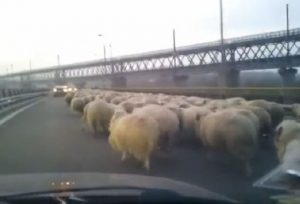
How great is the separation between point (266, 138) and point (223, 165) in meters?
3.17

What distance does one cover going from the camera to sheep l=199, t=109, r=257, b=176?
10.7 meters

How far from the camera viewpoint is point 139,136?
11.1 m

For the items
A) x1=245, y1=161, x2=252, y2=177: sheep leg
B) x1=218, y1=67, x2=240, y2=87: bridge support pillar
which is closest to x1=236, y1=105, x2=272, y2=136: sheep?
x1=245, y1=161, x2=252, y2=177: sheep leg

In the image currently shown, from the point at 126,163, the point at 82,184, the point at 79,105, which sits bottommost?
the point at 126,163

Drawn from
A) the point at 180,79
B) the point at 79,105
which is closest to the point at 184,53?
the point at 180,79

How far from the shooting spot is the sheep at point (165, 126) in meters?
12.6

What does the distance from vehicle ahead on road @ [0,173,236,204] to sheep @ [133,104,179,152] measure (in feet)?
25.7

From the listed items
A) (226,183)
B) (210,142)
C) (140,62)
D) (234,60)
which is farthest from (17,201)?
(140,62)

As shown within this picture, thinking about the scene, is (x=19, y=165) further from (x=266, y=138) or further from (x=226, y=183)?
(x=266, y=138)

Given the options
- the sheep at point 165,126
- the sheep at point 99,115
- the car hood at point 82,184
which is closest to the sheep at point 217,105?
the sheep at point 165,126

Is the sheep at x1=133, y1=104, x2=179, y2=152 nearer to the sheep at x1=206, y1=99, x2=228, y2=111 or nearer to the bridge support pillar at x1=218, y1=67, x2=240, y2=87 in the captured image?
the sheep at x1=206, y1=99, x2=228, y2=111

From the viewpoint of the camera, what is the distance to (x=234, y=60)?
250 ft

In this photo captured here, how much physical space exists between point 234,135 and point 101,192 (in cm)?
686

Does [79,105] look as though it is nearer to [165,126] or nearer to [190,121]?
[190,121]
